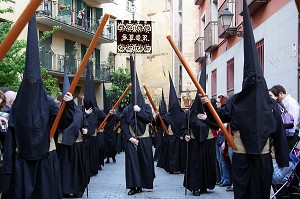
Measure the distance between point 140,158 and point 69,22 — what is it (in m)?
23.0

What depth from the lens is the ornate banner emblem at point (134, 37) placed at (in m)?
13.2

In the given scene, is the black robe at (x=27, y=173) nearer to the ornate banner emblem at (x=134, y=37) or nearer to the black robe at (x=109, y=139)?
the ornate banner emblem at (x=134, y=37)

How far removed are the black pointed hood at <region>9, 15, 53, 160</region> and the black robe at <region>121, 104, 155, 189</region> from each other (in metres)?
4.91

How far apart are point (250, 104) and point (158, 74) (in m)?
40.8

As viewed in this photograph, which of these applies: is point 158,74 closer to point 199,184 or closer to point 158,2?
point 158,2

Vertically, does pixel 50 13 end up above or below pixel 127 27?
above

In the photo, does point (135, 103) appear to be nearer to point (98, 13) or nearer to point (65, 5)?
point (65, 5)

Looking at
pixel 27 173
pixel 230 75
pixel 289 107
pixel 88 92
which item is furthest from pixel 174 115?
pixel 27 173

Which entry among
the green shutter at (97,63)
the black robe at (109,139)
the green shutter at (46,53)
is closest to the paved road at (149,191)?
the black robe at (109,139)

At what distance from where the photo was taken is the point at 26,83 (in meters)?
6.21

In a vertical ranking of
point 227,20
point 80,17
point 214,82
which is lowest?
point 214,82

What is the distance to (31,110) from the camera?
20.7 feet

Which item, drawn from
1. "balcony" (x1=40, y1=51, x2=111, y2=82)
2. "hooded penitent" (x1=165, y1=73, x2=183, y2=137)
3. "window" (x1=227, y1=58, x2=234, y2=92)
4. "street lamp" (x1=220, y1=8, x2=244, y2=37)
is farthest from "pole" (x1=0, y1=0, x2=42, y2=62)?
"balcony" (x1=40, y1=51, x2=111, y2=82)

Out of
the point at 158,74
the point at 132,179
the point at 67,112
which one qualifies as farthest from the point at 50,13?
the point at 67,112
